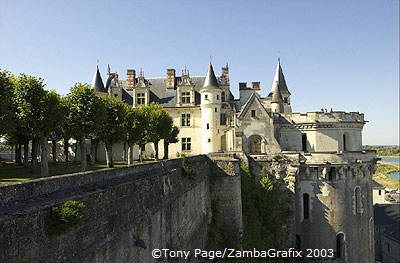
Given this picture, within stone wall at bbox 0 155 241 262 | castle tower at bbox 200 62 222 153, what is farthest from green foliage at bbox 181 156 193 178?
castle tower at bbox 200 62 222 153

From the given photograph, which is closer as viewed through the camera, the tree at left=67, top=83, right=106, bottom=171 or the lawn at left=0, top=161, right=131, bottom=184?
the lawn at left=0, top=161, right=131, bottom=184

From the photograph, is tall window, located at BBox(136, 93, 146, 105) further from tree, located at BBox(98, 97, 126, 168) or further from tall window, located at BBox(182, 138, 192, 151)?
tree, located at BBox(98, 97, 126, 168)

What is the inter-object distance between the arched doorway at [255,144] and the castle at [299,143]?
8 cm

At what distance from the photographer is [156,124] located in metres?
31.7

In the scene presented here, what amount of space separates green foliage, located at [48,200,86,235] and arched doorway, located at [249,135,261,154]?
27646 millimetres

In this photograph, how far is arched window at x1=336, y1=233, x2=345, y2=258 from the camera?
1157 inches

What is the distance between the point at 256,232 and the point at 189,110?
20.2 metres

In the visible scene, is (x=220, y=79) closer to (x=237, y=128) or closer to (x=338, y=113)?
(x=237, y=128)

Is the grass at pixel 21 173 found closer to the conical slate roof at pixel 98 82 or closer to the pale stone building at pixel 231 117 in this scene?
the pale stone building at pixel 231 117

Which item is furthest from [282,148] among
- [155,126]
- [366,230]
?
[155,126]

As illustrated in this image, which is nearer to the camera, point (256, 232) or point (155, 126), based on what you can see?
point (256, 232)

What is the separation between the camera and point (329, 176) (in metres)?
29.8

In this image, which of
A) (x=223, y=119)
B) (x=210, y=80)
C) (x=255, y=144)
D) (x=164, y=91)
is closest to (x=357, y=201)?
(x=255, y=144)

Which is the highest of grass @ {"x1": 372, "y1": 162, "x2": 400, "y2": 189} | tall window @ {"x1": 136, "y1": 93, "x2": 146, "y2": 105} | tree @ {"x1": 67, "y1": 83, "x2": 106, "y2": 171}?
tall window @ {"x1": 136, "y1": 93, "x2": 146, "y2": 105}
